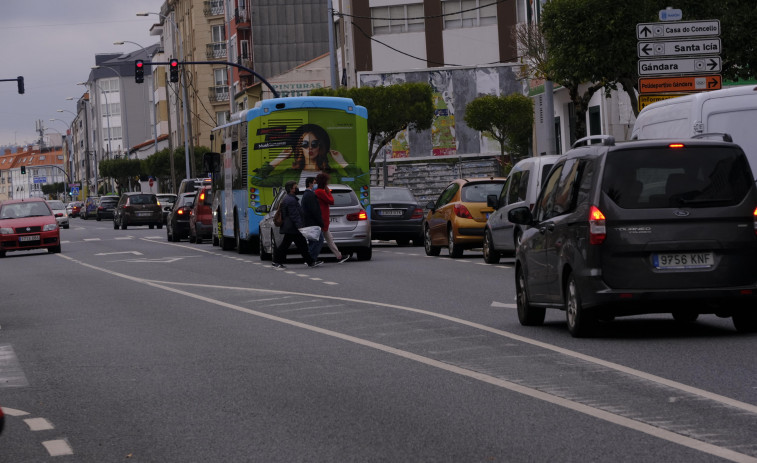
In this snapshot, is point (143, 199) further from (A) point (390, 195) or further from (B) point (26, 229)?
(A) point (390, 195)

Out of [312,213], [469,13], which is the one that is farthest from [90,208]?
[312,213]

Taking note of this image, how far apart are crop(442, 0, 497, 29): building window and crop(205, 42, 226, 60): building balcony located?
38916 mm

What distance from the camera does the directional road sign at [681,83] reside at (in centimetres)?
2345

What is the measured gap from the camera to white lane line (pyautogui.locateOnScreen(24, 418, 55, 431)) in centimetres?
868

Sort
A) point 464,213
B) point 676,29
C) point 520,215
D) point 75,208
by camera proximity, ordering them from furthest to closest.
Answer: point 75,208, point 464,213, point 676,29, point 520,215

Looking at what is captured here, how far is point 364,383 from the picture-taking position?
33.5 feet

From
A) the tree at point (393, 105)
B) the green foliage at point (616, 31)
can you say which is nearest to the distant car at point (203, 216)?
the green foliage at point (616, 31)

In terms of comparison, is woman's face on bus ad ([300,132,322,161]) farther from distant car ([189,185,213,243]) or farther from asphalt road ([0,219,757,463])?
distant car ([189,185,213,243])

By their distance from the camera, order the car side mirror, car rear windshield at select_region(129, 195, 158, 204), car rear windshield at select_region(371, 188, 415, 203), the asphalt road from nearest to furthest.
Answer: the asphalt road → the car side mirror → car rear windshield at select_region(371, 188, 415, 203) → car rear windshield at select_region(129, 195, 158, 204)

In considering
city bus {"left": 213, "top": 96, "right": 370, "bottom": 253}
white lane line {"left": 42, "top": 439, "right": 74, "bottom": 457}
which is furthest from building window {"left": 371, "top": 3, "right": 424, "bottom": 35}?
white lane line {"left": 42, "top": 439, "right": 74, "bottom": 457}

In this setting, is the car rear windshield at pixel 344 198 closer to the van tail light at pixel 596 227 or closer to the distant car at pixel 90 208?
the van tail light at pixel 596 227

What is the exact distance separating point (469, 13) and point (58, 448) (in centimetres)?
7183

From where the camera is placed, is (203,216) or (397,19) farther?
(397,19)

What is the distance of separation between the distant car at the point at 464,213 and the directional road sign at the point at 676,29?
5236mm
